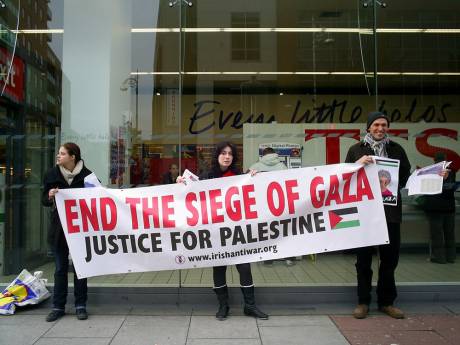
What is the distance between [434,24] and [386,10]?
168 cm

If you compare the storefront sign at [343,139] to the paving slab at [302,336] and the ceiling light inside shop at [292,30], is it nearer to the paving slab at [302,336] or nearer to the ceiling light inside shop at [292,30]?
the ceiling light inside shop at [292,30]

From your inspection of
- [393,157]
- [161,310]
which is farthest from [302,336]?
[393,157]

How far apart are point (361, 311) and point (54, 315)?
3261mm

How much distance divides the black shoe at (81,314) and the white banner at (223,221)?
16.0 inches

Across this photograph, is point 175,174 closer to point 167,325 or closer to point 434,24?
point 167,325

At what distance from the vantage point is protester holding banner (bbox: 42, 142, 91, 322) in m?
4.95

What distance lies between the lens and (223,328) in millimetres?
4672

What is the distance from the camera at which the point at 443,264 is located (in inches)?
260

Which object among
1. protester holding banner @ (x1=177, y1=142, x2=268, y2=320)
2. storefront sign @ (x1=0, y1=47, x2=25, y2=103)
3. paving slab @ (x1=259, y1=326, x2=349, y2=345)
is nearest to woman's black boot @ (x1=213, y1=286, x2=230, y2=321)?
protester holding banner @ (x1=177, y1=142, x2=268, y2=320)

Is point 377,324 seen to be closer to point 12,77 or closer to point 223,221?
point 223,221

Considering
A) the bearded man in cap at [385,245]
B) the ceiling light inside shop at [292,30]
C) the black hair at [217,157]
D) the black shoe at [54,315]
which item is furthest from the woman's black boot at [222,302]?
the ceiling light inside shop at [292,30]

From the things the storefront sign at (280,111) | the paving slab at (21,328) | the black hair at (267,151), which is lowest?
the paving slab at (21,328)

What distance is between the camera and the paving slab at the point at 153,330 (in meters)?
4.34

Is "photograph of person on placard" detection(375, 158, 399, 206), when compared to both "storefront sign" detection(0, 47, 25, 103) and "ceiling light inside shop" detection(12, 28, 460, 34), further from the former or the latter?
"storefront sign" detection(0, 47, 25, 103)
